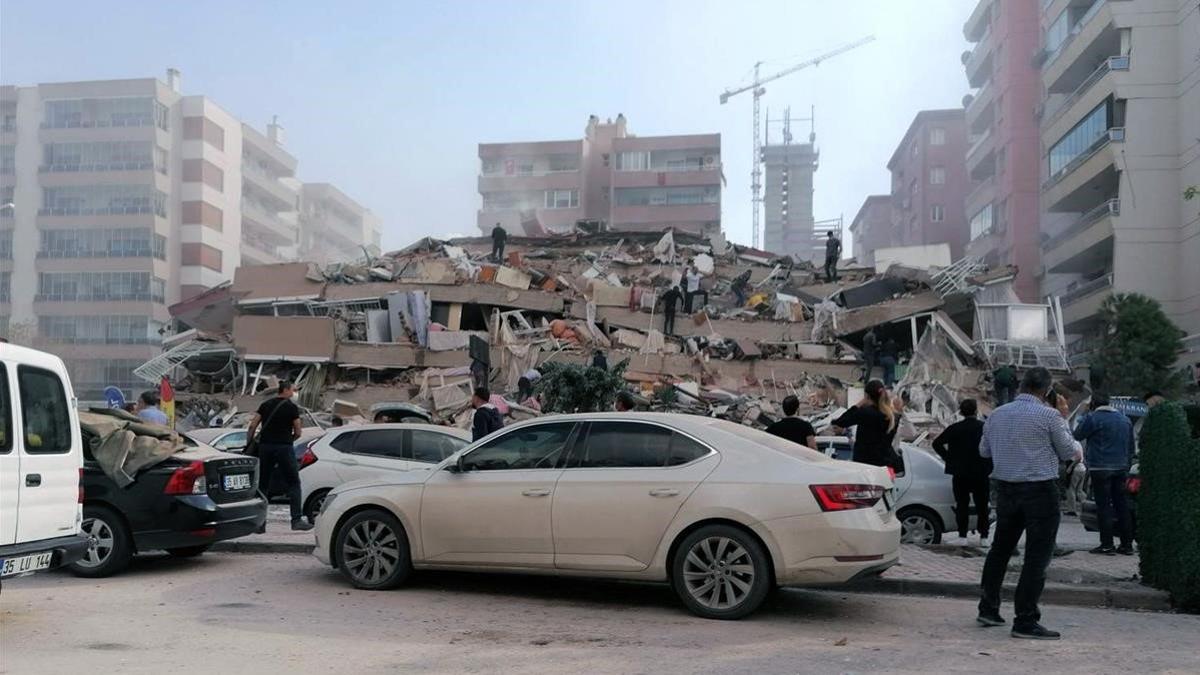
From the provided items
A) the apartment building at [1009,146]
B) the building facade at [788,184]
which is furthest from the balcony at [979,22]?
the building facade at [788,184]

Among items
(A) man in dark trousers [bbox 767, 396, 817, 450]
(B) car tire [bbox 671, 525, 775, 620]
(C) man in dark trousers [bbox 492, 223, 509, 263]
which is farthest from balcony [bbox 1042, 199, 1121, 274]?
(B) car tire [bbox 671, 525, 775, 620]

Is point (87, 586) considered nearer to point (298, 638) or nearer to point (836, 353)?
point (298, 638)

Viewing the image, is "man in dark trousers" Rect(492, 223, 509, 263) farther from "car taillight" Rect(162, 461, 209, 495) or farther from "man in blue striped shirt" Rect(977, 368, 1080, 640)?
"man in blue striped shirt" Rect(977, 368, 1080, 640)

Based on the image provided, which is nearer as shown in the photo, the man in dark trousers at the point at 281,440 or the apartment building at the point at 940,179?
the man in dark trousers at the point at 281,440

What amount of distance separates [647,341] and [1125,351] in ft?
48.1

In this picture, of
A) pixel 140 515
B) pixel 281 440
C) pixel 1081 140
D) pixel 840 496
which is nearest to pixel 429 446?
pixel 281 440

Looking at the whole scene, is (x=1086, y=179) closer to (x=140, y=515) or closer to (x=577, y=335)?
(x=577, y=335)

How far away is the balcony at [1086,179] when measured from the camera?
129 feet

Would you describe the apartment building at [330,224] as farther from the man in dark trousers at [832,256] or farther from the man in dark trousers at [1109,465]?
the man in dark trousers at [1109,465]

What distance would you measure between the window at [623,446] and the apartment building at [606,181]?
68.2 meters

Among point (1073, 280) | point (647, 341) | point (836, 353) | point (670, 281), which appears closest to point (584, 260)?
point (670, 281)

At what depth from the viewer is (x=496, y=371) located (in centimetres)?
3014

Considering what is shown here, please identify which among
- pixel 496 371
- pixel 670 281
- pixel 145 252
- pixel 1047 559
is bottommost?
pixel 1047 559

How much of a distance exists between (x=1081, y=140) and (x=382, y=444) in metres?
38.3
